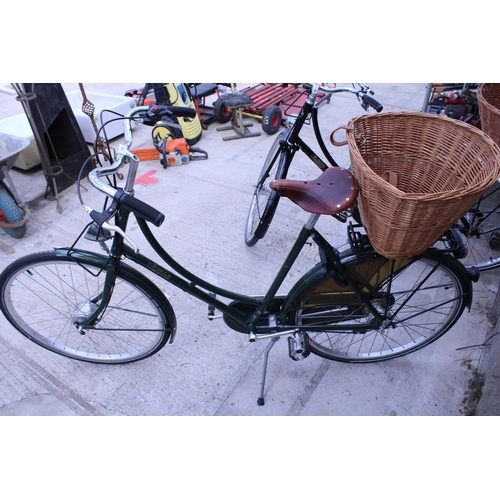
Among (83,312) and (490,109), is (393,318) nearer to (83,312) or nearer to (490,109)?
(490,109)

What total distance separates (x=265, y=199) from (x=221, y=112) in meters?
2.49

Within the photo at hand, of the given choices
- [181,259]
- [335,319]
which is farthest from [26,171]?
[335,319]

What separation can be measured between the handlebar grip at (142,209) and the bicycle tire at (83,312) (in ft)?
1.52

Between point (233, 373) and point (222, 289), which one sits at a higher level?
point (222, 289)

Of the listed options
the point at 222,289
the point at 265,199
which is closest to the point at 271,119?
the point at 265,199

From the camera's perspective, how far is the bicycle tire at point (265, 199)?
8.06 feet

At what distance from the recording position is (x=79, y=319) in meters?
1.90

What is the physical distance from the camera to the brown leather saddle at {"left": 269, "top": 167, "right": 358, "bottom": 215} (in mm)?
1356

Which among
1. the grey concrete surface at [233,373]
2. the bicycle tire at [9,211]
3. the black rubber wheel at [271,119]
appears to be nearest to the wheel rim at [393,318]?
the grey concrete surface at [233,373]

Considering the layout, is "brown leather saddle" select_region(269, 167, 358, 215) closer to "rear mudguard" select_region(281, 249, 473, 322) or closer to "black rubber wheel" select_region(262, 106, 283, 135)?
"rear mudguard" select_region(281, 249, 473, 322)

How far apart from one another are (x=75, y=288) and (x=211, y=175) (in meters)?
1.88

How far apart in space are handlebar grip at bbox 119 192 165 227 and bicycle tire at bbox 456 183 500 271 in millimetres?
2372

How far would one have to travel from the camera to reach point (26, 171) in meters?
3.94

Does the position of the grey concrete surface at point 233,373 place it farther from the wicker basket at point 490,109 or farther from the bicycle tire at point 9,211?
the wicker basket at point 490,109
